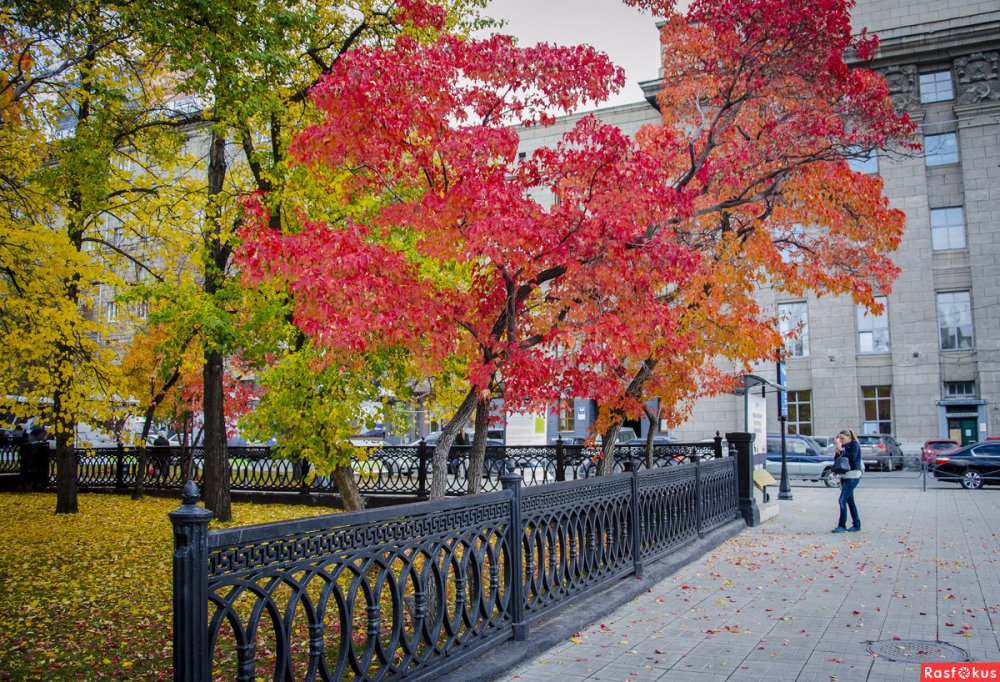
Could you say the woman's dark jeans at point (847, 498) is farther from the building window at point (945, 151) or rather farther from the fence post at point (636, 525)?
the building window at point (945, 151)

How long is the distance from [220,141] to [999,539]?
15.2m

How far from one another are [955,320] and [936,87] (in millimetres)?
11991

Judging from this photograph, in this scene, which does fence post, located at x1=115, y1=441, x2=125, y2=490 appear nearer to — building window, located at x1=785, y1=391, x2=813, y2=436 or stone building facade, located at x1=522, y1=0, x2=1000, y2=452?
stone building facade, located at x1=522, y1=0, x2=1000, y2=452

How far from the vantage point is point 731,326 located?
37.9ft

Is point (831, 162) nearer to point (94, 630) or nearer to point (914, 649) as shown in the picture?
point (914, 649)

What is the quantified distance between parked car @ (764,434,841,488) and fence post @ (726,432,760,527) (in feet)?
43.8

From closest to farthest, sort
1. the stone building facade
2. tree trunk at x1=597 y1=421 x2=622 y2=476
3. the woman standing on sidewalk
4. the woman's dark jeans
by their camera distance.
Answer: tree trunk at x1=597 y1=421 x2=622 y2=476 < the woman standing on sidewalk < the woman's dark jeans < the stone building facade

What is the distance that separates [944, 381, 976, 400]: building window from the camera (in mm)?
36188

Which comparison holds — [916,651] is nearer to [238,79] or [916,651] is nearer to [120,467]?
[238,79]

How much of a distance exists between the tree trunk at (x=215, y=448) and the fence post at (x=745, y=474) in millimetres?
10109

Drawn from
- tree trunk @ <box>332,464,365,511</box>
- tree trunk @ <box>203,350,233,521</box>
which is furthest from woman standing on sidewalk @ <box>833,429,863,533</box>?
tree trunk @ <box>203,350,233,521</box>

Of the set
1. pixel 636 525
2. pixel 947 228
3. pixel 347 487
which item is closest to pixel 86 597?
pixel 347 487

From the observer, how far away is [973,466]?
24.5 m

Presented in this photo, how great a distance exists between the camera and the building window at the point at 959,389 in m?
36.2
